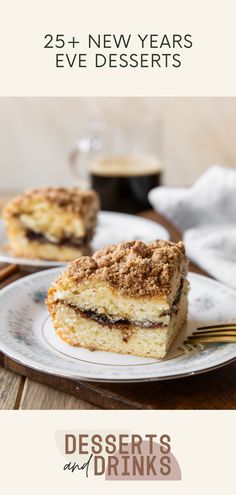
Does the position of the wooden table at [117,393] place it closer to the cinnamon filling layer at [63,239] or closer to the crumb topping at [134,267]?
the crumb topping at [134,267]

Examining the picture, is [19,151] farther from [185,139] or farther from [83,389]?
[83,389]

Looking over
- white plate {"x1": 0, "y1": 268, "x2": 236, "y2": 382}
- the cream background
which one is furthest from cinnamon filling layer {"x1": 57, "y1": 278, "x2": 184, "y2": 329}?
the cream background

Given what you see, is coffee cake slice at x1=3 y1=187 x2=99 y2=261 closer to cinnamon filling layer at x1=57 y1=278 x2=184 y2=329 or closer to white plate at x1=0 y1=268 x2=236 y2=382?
white plate at x1=0 y1=268 x2=236 y2=382

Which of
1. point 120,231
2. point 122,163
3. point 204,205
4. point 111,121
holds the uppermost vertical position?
point 111,121

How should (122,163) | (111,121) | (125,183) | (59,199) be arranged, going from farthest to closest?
(111,121), (122,163), (125,183), (59,199)

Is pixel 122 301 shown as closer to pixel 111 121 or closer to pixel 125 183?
pixel 125 183

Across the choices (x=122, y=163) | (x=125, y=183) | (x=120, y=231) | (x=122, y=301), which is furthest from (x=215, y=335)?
(x=122, y=163)

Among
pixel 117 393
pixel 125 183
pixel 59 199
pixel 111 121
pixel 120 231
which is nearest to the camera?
pixel 117 393

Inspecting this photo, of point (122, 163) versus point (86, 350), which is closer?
point (86, 350)
